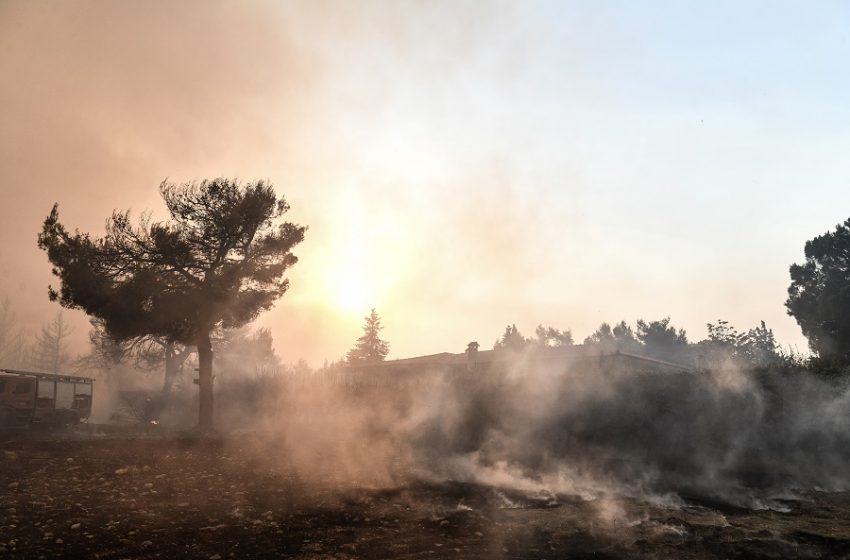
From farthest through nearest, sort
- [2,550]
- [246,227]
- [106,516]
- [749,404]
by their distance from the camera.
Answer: [246,227]
[749,404]
[106,516]
[2,550]

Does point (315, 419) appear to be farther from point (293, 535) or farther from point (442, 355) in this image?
point (442, 355)

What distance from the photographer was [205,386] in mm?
20766

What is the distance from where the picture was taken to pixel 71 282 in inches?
731

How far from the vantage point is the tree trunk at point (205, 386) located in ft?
67.3

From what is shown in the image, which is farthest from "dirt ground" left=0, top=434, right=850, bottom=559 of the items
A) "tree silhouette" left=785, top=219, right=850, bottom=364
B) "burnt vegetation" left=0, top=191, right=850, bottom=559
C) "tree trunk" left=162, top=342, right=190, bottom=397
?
"tree silhouette" left=785, top=219, right=850, bottom=364

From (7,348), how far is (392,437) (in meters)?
88.0

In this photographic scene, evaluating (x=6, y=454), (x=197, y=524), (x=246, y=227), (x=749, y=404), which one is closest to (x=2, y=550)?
(x=197, y=524)

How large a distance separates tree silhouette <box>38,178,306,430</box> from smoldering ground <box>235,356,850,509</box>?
5.73 m

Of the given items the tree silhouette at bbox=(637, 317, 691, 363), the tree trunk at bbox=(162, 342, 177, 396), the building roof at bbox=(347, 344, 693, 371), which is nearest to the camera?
the building roof at bbox=(347, 344, 693, 371)

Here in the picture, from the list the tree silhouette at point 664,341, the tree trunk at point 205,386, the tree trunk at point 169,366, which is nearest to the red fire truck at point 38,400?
the tree trunk at point 205,386

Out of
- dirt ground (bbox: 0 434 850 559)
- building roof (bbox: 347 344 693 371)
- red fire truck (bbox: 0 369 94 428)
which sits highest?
building roof (bbox: 347 344 693 371)

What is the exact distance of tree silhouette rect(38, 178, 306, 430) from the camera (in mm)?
18812

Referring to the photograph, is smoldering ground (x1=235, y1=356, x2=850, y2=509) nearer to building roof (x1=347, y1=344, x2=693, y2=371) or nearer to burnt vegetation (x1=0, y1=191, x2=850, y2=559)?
burnt vegetation (x1=0, y1=191, x2=850, y2=559)

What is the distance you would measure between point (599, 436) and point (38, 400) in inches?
1001
